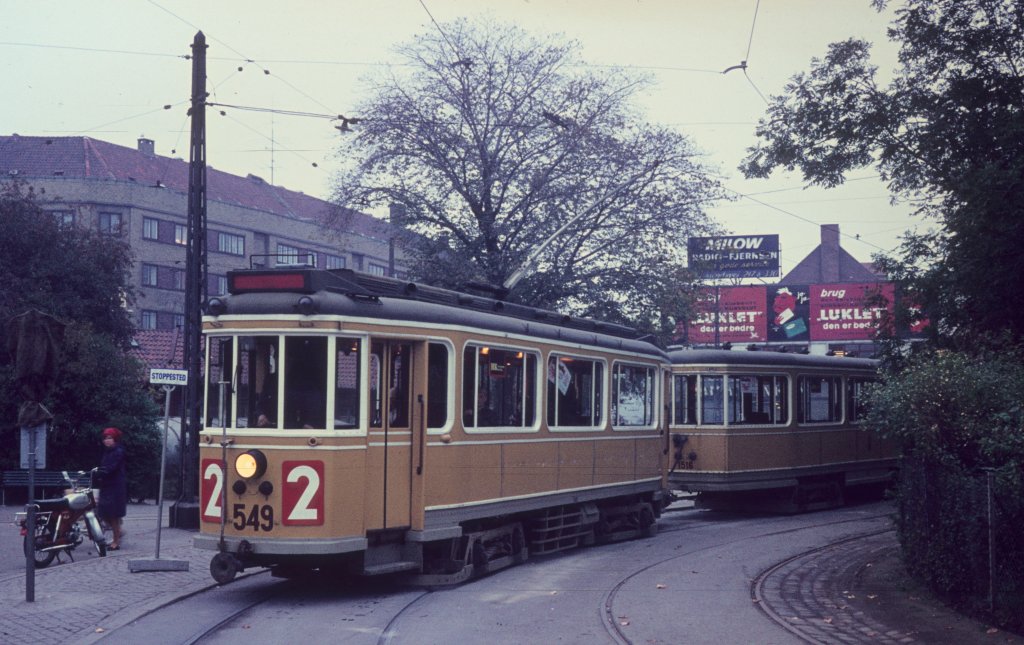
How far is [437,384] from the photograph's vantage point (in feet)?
39.6

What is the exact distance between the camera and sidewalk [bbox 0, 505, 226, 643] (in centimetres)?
968

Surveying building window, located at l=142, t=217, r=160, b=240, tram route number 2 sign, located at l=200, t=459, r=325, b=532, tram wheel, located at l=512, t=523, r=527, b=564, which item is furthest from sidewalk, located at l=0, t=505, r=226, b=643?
building window, located at l=142, t=217, r=160, b=240

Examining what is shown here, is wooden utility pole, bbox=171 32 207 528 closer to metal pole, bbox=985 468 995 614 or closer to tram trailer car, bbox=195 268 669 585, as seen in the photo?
tram trailer car, bbox=195 268 669 585

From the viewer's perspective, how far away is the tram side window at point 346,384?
11.0 metres

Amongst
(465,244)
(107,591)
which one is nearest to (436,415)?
(107,591)

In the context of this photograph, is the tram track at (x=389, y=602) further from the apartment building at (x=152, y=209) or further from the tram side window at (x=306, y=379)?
the apartment building at (x=152, y=209)

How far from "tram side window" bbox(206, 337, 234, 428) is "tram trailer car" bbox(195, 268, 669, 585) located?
0.04 feet

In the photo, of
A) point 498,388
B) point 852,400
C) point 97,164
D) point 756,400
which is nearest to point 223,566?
point 498,388

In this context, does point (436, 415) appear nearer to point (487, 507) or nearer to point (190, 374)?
point (487, 507)

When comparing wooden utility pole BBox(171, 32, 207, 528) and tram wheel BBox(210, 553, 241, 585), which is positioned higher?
wooden utility pole BBox(171, 32, 207, 528)

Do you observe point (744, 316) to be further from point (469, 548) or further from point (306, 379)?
point (306, 379)

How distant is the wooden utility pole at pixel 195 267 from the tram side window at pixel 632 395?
564 centimetres

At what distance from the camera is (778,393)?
2103 cm

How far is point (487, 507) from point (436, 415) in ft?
4.76
